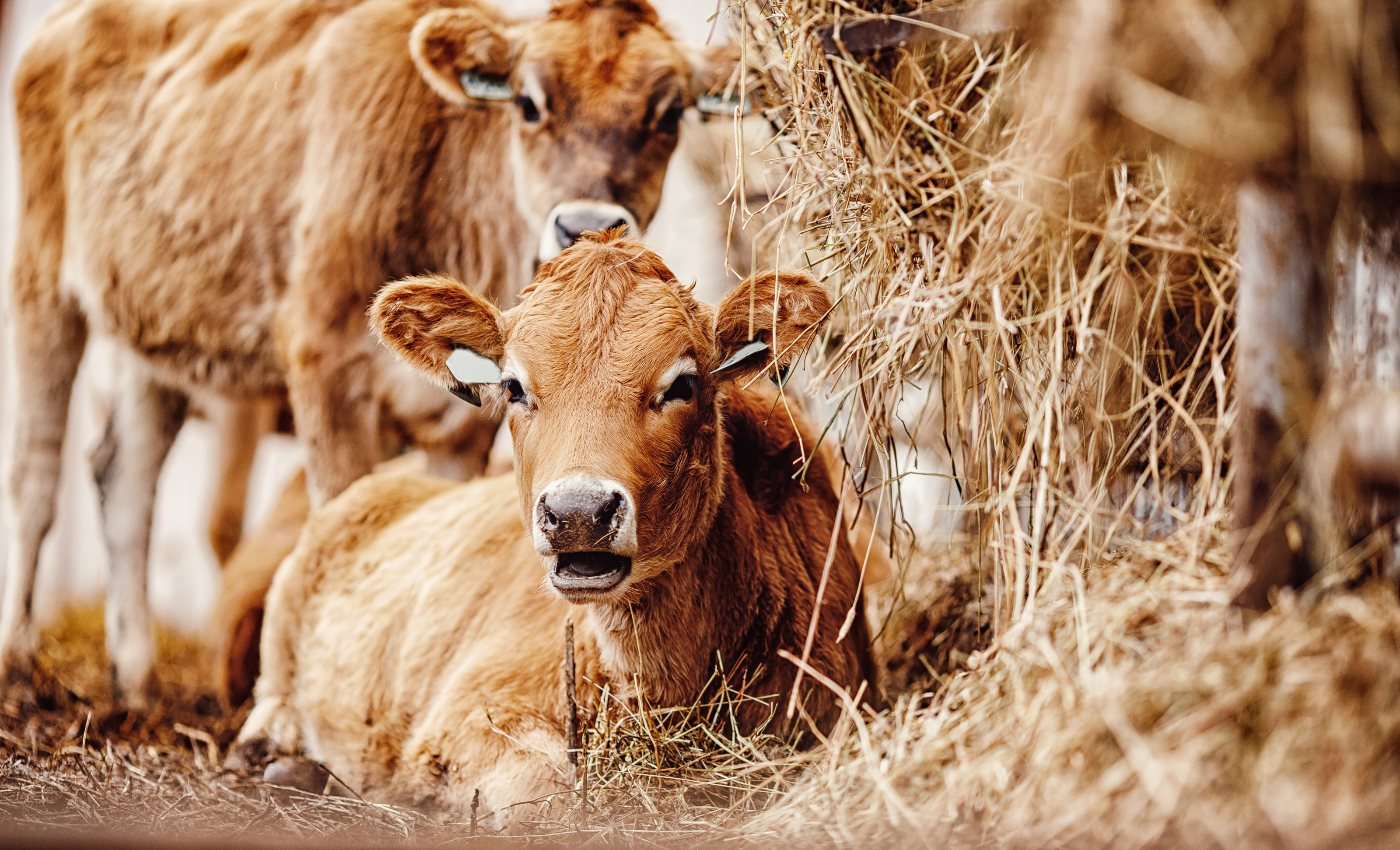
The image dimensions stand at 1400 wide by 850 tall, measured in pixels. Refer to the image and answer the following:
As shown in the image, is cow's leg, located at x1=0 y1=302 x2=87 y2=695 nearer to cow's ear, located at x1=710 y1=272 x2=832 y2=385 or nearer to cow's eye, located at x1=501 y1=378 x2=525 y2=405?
cow's eye, located at x1=501 y1=378 x2=525 y2=405

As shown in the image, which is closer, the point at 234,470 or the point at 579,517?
the point at 579,517

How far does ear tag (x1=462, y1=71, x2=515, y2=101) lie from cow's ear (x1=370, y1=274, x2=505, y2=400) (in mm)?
1546

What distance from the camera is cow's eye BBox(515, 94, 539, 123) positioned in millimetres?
4293

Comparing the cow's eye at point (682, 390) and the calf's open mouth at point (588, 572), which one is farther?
the cow's eye at point (682, 390)

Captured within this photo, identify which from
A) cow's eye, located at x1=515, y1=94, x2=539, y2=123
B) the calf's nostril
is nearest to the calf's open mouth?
the calf's nostril

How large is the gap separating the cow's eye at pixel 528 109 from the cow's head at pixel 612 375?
1.40 m

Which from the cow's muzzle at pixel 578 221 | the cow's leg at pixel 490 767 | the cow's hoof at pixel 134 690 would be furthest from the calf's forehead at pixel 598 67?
the cow's hoof at pixel 134 690

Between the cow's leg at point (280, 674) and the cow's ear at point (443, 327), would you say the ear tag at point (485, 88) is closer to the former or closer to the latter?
the cow's ear at point (443, 327)

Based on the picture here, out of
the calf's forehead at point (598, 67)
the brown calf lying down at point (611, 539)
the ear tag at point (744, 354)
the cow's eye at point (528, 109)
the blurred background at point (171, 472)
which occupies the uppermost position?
the calf's forehead at point (598, 67)

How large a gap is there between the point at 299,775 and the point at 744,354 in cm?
175

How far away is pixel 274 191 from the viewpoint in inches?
187

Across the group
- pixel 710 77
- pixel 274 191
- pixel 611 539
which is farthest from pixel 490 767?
pixel 274 191

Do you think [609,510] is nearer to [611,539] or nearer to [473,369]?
[611,539]

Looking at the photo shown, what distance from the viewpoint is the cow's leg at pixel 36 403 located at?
5141 millimetres
